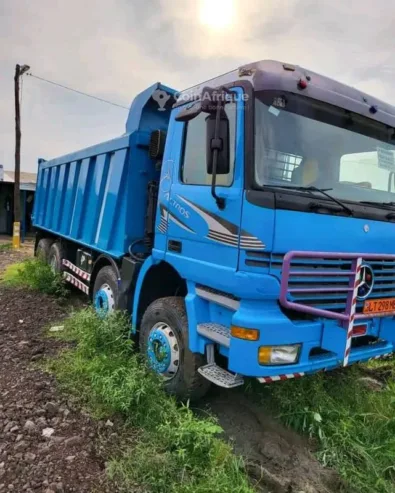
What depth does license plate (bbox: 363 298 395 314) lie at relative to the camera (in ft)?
10.7

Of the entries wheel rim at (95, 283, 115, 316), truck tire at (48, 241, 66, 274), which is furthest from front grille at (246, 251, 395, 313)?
truck tire at (48, 241, 66, 274)

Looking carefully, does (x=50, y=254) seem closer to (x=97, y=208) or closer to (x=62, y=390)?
(x=97, y=208)

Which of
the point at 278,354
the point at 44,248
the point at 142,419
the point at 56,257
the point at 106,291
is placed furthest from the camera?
the point at 44,248

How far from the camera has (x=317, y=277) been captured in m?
3.01

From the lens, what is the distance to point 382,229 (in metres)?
3.37

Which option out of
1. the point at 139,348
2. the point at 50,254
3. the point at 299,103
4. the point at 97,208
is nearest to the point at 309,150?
the point at 299,103

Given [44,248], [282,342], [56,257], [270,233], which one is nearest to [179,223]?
[270,233]

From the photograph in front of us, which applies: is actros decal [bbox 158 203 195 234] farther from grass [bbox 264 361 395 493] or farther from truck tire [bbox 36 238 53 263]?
truck tire [bbox 36 238 53 263]

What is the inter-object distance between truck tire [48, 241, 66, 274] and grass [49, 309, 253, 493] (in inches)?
122

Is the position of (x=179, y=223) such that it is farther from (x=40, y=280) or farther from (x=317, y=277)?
(x=40, y=280)

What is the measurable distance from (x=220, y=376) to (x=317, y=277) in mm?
1035

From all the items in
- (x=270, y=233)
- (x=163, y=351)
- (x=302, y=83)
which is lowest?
(x=163, y=351)

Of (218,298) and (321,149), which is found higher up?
(321,149)

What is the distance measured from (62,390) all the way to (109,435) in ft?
2.61
